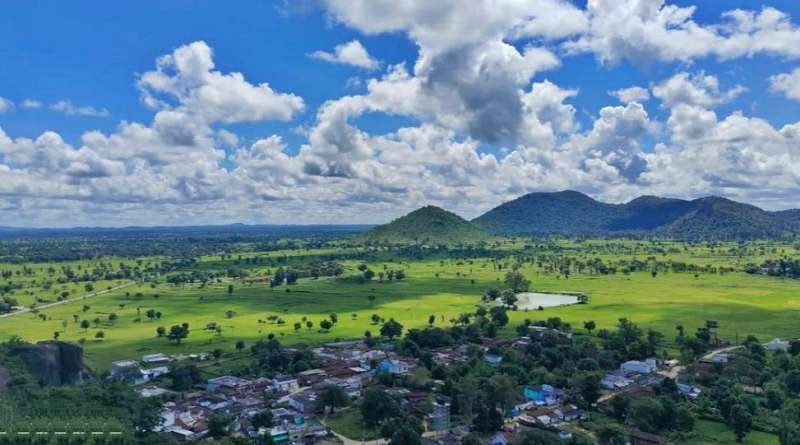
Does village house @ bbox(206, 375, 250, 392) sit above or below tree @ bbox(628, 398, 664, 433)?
below

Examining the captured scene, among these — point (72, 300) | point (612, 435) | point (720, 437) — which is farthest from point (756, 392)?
point (72, 300)

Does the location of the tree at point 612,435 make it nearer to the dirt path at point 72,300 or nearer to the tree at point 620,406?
the tree at point 620,406

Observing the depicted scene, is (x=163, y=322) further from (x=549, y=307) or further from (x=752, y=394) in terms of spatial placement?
(x=752, y=394)

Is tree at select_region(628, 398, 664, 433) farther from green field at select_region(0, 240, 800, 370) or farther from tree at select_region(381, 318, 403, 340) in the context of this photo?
tree at select_region(381, 318, 403, 340)

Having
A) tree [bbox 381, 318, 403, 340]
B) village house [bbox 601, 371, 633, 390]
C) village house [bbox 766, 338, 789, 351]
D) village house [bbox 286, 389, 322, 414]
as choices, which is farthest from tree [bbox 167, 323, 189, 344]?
village house [bbox 766, 338, 789, 351]

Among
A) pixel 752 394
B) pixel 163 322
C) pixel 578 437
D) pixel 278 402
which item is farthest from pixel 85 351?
pixel 752 394

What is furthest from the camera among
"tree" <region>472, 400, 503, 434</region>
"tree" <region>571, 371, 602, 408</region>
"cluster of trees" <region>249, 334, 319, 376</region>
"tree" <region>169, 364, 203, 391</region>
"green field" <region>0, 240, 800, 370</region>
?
"green field" <region>0, 240, 800, 370</region>

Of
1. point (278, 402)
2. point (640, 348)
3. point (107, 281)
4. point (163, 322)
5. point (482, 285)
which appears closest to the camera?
point (278, 402)
